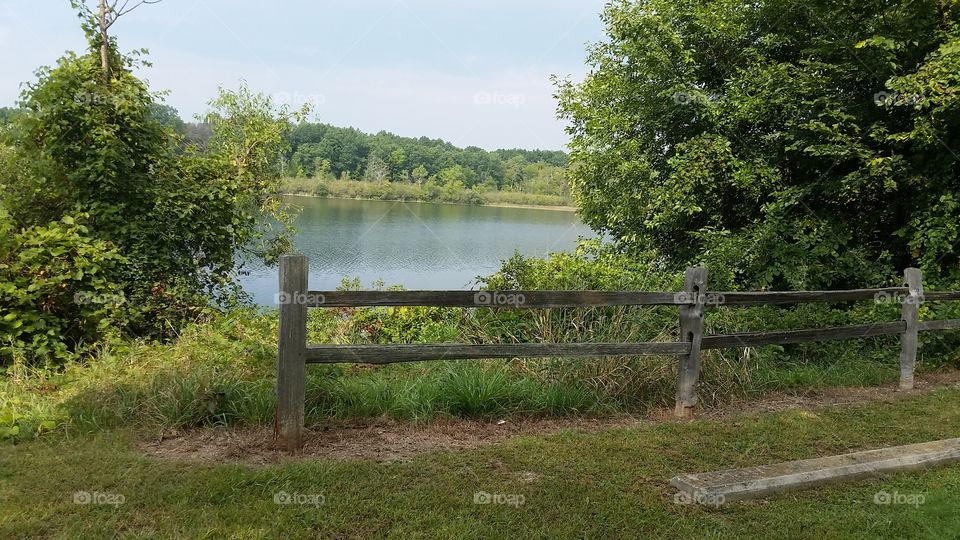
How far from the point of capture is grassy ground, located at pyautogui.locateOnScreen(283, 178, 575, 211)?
42.5m

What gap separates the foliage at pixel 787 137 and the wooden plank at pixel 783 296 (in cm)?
235

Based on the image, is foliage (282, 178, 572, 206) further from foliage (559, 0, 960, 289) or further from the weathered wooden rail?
the weathered wooden rail

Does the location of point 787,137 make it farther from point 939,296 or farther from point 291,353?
point 291,353

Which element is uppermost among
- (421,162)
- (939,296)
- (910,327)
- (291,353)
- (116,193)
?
(421,162)

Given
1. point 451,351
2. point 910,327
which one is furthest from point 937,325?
point 451,351

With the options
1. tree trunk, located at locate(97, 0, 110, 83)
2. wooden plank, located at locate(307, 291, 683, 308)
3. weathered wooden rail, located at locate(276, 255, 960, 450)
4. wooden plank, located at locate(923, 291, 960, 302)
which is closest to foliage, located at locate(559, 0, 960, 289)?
wooden plank, located at locate(923, 291, 960, 302)

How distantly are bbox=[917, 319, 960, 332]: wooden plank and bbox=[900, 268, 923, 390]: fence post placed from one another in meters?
0.14

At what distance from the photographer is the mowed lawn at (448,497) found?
3.18 metres

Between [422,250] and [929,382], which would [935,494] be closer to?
[929,382]

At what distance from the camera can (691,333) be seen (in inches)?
207

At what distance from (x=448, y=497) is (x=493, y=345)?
1373mm

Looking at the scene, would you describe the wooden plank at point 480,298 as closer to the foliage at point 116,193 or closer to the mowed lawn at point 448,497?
the mowed lawn at point 448,497

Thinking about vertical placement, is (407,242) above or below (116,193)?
below

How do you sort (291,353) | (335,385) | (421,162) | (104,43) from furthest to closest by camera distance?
(421,162), (104,43), (335,385), (291,353)
